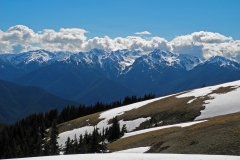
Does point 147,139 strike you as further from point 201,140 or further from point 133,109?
point 133,109

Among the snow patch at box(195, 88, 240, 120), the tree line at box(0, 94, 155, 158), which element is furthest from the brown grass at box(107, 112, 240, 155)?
the snow patch at box(195, 88, 240, 120)

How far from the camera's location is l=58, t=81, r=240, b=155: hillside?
39.2 metres

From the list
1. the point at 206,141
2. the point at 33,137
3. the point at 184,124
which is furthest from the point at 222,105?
the point at 33,137

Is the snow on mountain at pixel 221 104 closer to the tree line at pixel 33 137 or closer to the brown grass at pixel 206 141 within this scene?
the tree line at pixel 33 137

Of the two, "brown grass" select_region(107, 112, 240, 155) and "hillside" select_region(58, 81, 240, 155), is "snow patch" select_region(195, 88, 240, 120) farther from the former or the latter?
"brown grass" select_region(107, 112, 240, 155)

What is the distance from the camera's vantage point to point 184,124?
61969 millimetres

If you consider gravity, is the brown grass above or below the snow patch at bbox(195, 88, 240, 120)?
below

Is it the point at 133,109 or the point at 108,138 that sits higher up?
the point at 133,109

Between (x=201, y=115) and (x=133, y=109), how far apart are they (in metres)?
32.6

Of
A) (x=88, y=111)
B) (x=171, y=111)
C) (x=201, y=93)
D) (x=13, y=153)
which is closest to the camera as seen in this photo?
(x=13, y=153)

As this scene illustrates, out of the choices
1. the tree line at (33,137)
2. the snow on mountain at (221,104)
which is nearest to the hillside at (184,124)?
the snow on mountain at (221,104)

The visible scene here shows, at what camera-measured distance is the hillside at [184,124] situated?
1544 inches

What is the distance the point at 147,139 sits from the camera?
5469 centimetres

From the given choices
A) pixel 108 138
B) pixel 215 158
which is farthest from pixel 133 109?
pixel 215 158
